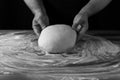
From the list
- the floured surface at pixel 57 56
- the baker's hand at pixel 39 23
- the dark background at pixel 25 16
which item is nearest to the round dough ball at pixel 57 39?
the floured surface at pixel 57 56

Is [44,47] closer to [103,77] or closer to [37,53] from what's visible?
[37,53]

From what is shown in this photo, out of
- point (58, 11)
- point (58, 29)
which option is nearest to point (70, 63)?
point (58, 29)

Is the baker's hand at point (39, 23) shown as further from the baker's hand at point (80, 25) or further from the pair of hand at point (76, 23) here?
the baker's hand at point (80, 25)

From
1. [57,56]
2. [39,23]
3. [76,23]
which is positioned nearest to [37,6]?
[39,23]

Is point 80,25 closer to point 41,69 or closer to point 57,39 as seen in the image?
point 57,39

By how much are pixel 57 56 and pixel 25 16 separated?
0.50 m

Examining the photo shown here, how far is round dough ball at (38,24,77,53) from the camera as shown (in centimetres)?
90

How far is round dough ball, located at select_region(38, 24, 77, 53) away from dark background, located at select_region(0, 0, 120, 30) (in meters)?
0.37

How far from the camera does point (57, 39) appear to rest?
90 cm

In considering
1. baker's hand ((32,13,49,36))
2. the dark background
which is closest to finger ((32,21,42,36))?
baker's hand ((32,13,49,36))

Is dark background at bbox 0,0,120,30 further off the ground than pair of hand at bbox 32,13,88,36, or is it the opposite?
pair of hand at bbox 32,13,88,36

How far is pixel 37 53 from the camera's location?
0.91 meters

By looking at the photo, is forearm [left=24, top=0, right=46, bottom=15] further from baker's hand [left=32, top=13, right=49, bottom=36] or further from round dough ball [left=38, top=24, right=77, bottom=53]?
round dough ball [left=38, top=24, right=77, bottom=53]

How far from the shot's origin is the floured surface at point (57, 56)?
0.81 metres
